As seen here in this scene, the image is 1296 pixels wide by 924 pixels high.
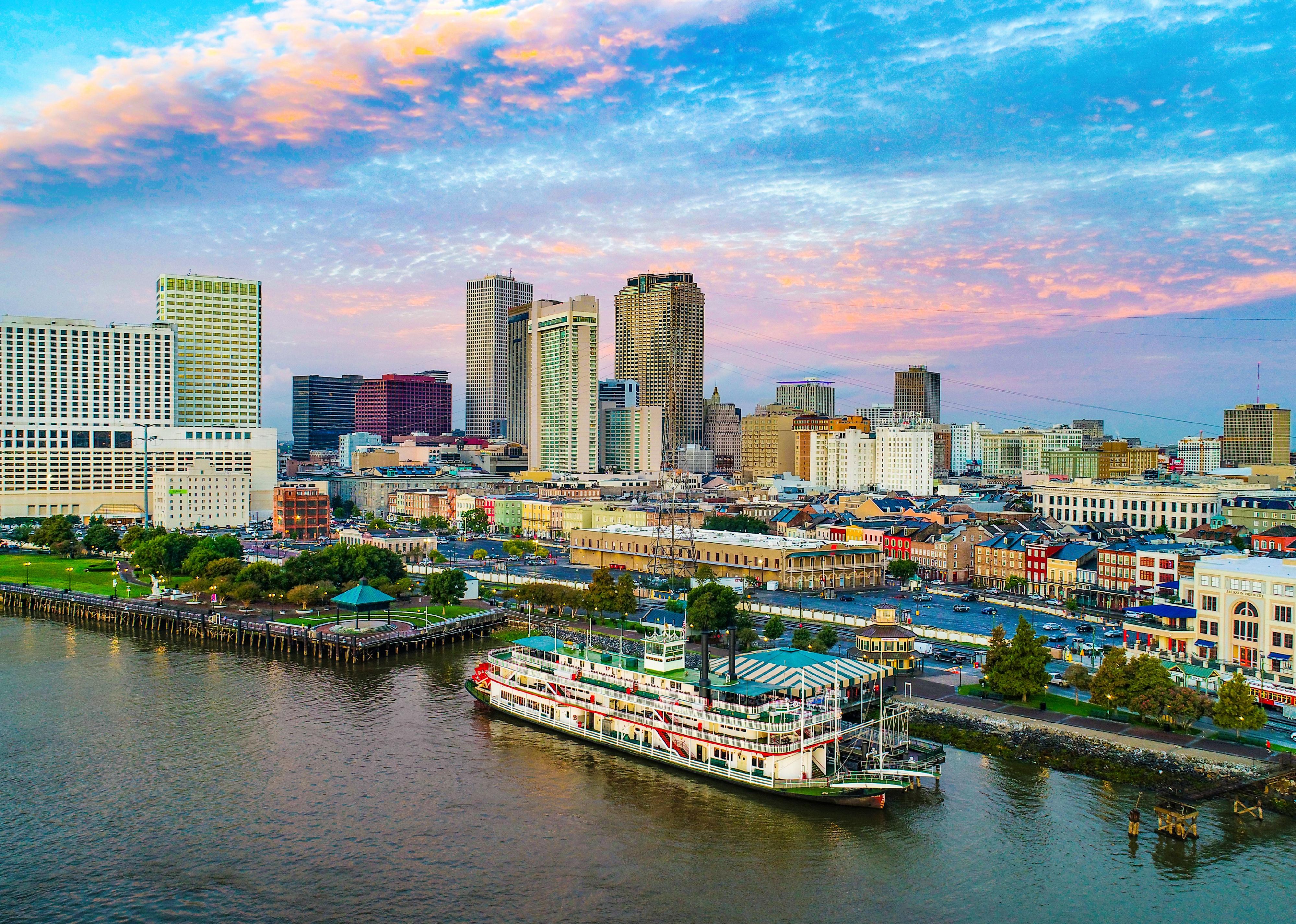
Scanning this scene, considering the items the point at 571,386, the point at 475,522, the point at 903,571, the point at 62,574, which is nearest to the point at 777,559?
the point at 903,571

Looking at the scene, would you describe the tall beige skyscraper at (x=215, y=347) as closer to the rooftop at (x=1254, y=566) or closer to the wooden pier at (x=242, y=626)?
the wooden pier at (x=242, y=626)

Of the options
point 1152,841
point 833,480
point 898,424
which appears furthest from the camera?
point 898,424

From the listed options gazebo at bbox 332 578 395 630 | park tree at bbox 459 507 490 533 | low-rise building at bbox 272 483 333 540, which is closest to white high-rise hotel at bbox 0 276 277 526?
low-rise building at bbox 272 483 333 540

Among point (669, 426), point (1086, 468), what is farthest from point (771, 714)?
point (1086, 468)

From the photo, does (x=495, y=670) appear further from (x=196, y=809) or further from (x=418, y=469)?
(x=418, y=469)

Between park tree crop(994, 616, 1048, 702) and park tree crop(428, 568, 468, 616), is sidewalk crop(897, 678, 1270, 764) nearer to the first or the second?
park tree crop(994, 616, 1048, 702)

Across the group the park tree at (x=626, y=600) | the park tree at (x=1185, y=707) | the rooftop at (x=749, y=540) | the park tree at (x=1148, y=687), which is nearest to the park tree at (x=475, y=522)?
the rooftop at (x=749, y=540)
